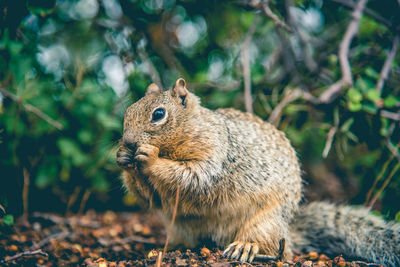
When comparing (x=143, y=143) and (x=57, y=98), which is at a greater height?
(x=57, y=98)

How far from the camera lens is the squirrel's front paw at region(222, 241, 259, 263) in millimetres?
2451

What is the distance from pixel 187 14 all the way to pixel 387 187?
287 centimetres

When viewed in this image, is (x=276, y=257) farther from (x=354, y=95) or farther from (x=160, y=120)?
(x=354, y=95)

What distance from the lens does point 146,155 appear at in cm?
231

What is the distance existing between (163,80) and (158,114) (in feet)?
5.50

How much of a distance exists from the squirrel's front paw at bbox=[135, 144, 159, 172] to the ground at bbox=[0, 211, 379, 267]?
63 cm

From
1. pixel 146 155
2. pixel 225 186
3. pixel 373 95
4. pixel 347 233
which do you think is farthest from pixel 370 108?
pixel 146 155

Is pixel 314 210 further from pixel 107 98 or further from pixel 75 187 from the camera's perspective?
pixel 75 187

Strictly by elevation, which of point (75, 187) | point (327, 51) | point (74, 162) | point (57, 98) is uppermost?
point (327, 51)

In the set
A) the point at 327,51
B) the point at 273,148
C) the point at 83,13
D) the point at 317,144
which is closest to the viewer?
the point at 273,148

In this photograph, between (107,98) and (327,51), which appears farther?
(327,51)

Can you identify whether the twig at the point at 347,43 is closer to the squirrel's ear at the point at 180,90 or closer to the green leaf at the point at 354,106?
the green leaf at the point at 354,106

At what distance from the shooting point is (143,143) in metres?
2.36

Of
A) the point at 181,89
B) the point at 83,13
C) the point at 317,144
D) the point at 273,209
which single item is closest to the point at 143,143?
the point at 181,89
